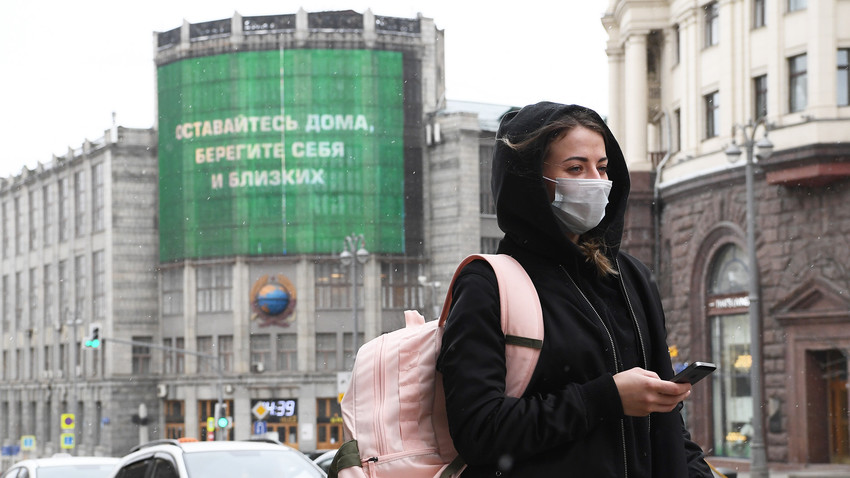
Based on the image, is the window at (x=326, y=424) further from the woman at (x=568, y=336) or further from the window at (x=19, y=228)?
the woman at (x=568, y=336)

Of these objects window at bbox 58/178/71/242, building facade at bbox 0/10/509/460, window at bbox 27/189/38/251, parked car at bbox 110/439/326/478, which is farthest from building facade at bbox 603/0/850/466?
window at bbox 27/189/38/251

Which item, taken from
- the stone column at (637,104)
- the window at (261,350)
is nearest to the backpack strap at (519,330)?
the stone column at (637,104)

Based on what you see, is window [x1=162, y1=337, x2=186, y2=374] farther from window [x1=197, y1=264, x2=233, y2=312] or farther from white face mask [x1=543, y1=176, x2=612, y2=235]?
white face mask [x1=543, y1=176, x2=612, y2=235]

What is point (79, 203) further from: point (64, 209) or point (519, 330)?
point (519, 330)

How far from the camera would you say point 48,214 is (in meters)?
96.1

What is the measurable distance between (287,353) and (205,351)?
18.5 ft

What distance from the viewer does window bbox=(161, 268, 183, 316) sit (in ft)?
269

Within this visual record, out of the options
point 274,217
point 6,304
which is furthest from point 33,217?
point 274,217

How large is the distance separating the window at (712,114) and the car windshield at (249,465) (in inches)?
1068

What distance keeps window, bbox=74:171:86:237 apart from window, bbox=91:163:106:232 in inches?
67.1

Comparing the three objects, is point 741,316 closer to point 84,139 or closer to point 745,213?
point 745,213

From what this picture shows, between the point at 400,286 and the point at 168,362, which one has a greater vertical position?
the point at 400,286

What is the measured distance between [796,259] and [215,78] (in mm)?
54523

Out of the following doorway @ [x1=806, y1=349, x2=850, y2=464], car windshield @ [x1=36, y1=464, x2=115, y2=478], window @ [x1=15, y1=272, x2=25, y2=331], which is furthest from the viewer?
window @ [x1=15, y1=272, x2=25, y2=331]
